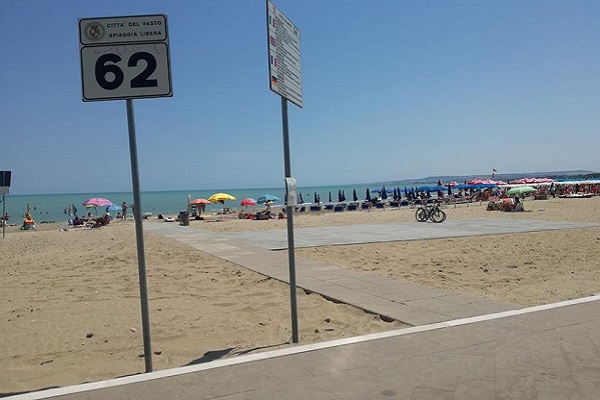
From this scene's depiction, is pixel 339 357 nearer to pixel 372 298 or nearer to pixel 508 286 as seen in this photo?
pixel 372 298

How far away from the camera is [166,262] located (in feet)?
35.3

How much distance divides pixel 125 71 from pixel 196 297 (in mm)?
4196

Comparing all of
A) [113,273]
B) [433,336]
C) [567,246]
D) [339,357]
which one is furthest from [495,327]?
[567,246]

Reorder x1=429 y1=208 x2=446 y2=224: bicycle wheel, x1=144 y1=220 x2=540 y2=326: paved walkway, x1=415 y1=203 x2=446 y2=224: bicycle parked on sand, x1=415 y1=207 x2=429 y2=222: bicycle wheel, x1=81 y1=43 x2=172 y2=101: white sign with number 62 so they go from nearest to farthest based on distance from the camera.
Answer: x1=81 y1=43 x2=172 y2=101: white sign with number 62 → x1=144 y1=220 x2=540 y2=326: paved walkway → x1=429 y1=208 x2=446 y2=224: bicycle wheel → x1=415 y1=203 x2=446 y2=224: bicycle parked on sand → x1=415 y1=207 x2=429 y2=222: bicycle wheel

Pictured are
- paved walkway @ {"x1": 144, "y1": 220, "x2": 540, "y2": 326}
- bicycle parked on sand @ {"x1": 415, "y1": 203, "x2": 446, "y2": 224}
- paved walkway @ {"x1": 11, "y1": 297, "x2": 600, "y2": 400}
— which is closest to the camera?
paved walkway @ {"x1": 11, "y1": 297, "x2": 600, "y2": 400}

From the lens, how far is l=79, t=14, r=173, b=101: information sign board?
142 inches

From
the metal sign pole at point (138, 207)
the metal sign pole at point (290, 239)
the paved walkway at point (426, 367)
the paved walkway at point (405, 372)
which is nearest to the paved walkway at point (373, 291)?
the paved walkway at point (426, 367)

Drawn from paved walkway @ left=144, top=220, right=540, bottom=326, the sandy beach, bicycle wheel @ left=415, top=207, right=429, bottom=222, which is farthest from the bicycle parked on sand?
paved walkway @ left=144, top=220, right=540, bottom=326

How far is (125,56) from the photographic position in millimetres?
3656

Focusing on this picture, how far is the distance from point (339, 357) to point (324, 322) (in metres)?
1.42

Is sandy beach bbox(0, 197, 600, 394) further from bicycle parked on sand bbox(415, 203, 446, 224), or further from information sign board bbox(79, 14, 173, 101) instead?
bicycle parked on sand bbox(415, 203, 446, 224)

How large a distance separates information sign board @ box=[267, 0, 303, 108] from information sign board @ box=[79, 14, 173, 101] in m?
0.96

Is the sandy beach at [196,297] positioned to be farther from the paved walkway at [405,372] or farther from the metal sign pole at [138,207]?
the paved walkway at [405,372]

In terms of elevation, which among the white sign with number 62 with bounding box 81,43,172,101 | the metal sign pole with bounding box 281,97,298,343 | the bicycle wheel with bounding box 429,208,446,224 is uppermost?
the white sign with number 62 with bounding box 81,43,172,101
